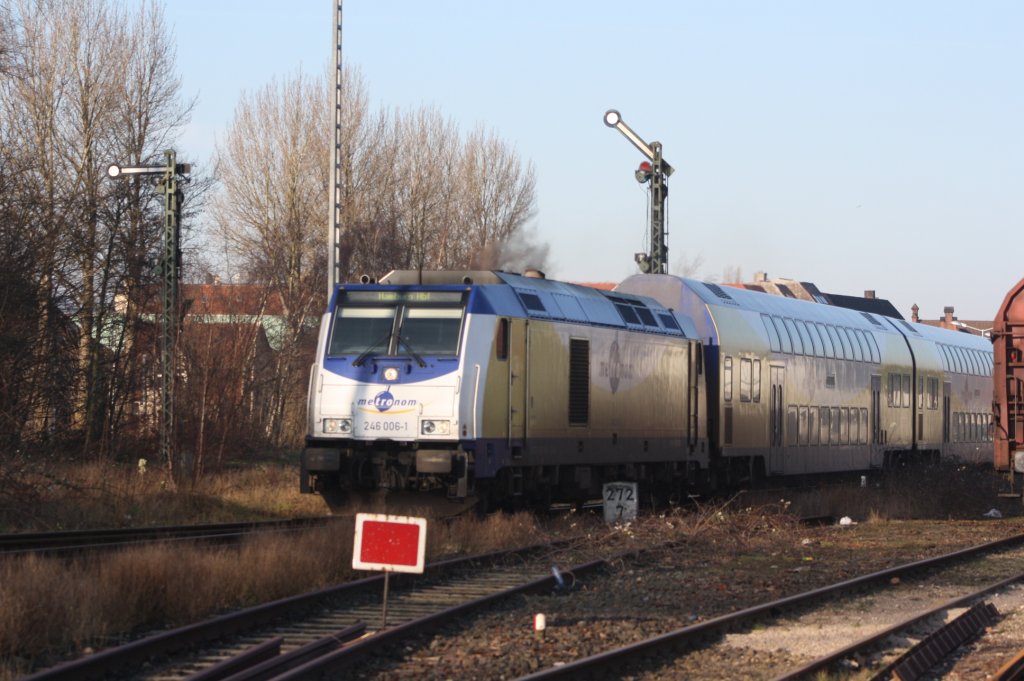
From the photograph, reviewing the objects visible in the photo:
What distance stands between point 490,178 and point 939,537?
144ft

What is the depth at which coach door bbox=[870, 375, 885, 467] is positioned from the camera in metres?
30.7

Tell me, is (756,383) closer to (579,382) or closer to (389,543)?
(579,382)

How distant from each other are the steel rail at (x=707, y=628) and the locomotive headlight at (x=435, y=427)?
5.34 meters

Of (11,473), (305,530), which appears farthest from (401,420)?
(11,473)

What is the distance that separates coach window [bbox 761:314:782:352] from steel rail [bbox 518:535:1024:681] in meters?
10.4

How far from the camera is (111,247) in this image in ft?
108

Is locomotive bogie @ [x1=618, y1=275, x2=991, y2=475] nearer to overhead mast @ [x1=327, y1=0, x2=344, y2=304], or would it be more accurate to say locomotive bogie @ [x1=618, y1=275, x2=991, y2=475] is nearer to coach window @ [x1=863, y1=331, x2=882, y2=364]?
coach window @ [x1=863, y1=331, x2=882, y2=364]

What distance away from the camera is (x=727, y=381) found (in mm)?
24469

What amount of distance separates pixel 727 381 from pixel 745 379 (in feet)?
2.28

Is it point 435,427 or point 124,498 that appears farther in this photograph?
point 124,498

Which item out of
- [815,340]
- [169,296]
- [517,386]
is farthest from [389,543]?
[815,340]

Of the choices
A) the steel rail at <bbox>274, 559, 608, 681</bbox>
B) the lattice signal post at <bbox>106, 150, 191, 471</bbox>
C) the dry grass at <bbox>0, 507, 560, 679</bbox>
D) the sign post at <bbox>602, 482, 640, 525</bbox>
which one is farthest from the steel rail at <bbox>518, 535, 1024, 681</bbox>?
the lattice signal post at <bbox>106, 150, 191, 471</bbox>

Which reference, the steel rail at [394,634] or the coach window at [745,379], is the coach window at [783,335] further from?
the steel rail at [394,634]

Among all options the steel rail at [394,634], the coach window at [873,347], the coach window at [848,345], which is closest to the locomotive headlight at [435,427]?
the steel rail at [394,634]
